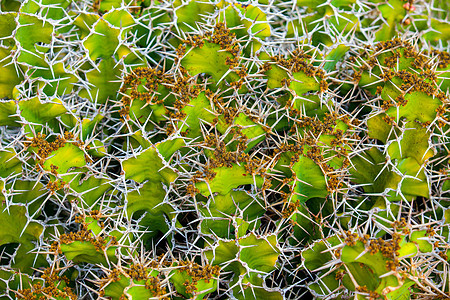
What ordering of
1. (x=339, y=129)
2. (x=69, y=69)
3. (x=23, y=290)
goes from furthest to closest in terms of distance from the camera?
(x=69, y=69) → (x=339, y=129) → (x=23, y=290)

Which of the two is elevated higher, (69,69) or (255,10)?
Result: (255,10)

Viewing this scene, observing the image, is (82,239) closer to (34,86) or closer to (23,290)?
(23,290)

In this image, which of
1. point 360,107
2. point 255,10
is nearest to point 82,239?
point 255,10

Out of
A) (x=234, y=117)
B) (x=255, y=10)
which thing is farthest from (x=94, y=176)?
(x=255, y=10)

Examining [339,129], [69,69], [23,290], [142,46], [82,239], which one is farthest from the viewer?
[142,46]

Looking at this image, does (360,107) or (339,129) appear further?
(360,107)

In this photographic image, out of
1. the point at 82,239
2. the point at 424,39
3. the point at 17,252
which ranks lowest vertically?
the point at 17,252

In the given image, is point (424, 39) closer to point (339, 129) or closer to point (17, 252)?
point (339, 129)
